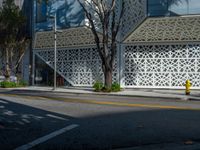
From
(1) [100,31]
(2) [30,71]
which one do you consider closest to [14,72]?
(2) [30,71]

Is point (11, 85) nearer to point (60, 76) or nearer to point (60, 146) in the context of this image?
point (60, 76)

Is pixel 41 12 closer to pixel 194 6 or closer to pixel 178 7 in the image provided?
pixel 178 7

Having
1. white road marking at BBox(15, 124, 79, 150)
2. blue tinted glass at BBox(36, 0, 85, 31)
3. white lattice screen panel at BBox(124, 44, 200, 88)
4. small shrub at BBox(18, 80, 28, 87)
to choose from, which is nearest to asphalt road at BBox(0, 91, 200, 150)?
white road marking at BBox(15, 124, 79, 150)

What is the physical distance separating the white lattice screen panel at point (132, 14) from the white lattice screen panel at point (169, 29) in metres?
0.67

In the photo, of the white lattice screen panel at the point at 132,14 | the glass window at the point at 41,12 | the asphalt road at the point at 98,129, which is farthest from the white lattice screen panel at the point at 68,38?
the asphalt road at the point at 98,129

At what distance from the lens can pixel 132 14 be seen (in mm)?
33438

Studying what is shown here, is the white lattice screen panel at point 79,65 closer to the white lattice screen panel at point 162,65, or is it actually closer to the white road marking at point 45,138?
the white lattice screen panel at point 162,65

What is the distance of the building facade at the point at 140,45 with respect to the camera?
31.4 meters

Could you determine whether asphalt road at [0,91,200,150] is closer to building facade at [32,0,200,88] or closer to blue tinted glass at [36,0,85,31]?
building facade at [32,0,200,88]

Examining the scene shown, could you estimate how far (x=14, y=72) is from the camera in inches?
1668

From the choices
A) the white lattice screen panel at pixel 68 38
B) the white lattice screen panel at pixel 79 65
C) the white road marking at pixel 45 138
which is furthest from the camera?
the white lattice screen panel at pixel 79 65

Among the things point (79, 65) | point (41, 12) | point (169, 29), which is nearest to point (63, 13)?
point (41, 12)

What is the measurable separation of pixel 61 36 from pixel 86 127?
26.7 m

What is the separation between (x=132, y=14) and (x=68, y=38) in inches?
259
